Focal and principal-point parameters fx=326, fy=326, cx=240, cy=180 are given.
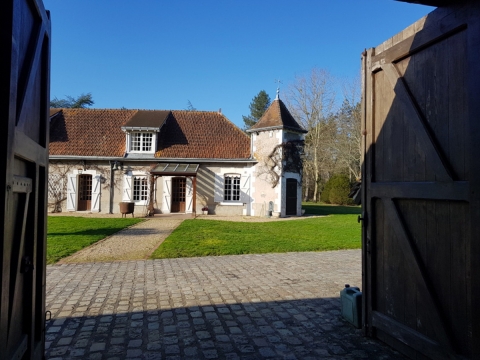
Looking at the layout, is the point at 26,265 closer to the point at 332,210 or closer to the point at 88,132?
the point at 88,132

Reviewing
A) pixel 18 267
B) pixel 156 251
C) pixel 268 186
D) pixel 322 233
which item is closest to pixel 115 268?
pixel 156 251

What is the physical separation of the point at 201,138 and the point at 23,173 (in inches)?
721

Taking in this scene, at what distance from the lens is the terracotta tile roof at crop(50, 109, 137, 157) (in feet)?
62.6

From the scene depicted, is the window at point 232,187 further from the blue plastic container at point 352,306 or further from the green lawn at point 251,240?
the blue plastic container at point 352,306

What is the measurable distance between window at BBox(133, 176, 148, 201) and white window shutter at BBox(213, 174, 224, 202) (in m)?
4.03

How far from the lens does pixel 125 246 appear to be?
363 inches

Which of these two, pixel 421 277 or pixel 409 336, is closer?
pixel 421 277

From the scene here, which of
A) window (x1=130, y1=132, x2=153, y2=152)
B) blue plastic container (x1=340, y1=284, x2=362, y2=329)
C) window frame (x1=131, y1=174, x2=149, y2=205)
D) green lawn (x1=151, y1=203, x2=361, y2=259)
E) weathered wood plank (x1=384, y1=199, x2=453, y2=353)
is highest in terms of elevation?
window (x1=130, y1=132, x2=153, y2=152)

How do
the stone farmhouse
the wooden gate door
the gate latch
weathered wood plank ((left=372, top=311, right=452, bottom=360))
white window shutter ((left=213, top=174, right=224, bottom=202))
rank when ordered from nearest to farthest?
the wooden gate door
the gate latch
weathered wood plank ((left=372, top=311, right=452, bottom=360))
the stone farmhouse
white window shutter ((left=213, top=174, right=224, bottom=202))

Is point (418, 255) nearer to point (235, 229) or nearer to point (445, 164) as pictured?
point (445, 164)

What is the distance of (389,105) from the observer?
344cm

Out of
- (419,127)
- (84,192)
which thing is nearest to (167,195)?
(84,192)

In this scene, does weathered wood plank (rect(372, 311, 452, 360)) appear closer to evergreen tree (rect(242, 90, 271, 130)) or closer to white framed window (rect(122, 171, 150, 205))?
white framed window (rect(122, 171, 150, 205))

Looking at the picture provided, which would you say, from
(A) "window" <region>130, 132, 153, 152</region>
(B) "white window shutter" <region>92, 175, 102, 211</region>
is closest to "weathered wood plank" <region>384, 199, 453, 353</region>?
(A) "window" <region>130, 132, 153, 152</region>
